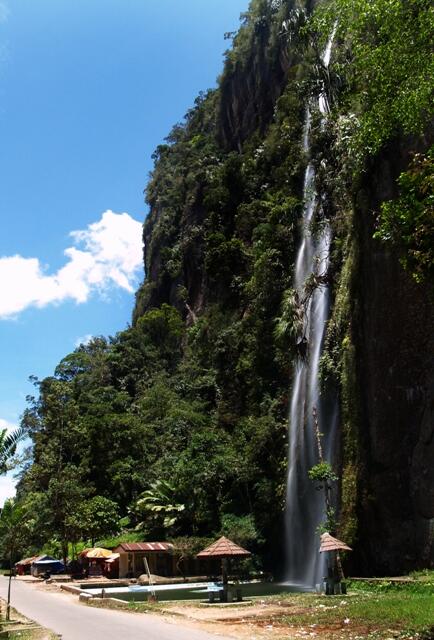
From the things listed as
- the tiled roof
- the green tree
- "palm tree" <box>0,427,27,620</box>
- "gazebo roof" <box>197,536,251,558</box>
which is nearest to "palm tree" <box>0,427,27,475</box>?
"palm tree" <box>0,427,27,620</box>

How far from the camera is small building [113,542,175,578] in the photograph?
3322cm

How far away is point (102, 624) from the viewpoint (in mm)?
14062

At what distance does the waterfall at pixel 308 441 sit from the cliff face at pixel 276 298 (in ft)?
3.85

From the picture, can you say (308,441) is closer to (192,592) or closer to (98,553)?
(192,592)

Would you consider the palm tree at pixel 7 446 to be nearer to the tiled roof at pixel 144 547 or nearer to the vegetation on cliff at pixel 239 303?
the vegetation on cliff at pixel 239 303

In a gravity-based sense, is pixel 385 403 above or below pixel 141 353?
below

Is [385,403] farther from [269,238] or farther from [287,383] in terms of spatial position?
[269,238]

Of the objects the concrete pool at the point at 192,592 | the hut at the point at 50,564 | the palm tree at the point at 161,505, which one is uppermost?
the palm tree at the point at 161,505

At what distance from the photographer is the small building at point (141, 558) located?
33219 mm

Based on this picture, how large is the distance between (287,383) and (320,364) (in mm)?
8927

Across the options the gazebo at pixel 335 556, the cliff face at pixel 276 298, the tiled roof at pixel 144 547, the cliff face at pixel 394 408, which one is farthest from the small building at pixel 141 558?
the cliff face at pixel 394 408

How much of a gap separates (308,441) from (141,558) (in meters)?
13.0

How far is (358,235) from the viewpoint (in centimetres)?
2381

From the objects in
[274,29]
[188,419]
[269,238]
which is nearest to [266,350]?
[269,238]
